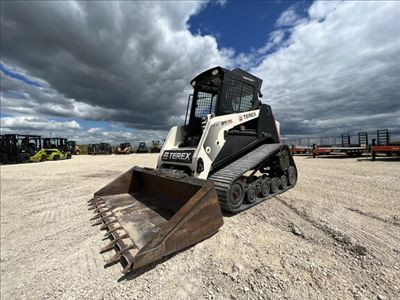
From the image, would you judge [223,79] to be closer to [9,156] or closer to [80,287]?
[80,287]

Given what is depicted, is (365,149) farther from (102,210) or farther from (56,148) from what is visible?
(56,148)

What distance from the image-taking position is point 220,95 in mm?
4355

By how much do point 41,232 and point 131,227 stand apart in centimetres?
Result: 169

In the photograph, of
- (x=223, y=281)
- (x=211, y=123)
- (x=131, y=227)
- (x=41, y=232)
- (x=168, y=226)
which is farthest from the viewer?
(x=211, y=123)

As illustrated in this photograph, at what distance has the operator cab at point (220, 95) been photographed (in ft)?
14.5

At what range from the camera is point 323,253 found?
231 cm

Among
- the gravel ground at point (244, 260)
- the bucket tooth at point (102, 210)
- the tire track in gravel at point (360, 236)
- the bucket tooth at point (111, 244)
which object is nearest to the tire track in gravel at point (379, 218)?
the gravel ground at point (244, 260)

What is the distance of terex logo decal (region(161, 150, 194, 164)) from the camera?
3896 millimetres

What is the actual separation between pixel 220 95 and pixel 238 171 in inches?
65.6

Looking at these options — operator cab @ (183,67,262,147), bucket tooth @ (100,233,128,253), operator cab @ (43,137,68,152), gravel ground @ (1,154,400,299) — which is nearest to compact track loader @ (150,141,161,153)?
operator cab @ (43,137,68,152)

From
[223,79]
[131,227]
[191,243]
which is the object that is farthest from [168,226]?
[223,79]

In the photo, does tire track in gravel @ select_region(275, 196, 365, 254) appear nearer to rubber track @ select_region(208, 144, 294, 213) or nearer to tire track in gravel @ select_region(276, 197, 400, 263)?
tire track in gravel @ select_region(276, 197, 400, 263)

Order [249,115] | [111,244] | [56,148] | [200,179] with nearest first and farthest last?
[111,244] < [200,179] < [249,115] < [56,148]

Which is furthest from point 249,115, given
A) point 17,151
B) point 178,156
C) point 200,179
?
point 17,151
